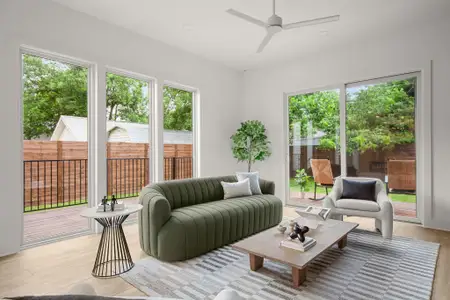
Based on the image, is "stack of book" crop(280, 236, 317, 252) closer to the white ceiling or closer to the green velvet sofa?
the green velvet sofa

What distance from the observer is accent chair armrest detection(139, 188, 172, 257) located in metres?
2.79

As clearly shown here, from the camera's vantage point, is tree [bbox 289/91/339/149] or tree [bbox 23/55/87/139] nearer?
tree [bbox 23/55/87/139]

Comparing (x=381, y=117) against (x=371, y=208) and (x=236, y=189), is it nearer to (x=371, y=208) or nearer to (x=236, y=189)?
(x=371, y=208)

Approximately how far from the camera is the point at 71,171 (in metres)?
3.87

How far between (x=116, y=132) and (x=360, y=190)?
384 centimetres

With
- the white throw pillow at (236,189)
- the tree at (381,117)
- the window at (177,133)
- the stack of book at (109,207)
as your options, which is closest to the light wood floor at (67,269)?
the stack of book at (109,207)

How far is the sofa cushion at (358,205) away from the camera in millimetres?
3482

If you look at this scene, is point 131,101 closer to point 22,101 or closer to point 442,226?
point 22,101

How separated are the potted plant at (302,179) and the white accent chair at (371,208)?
1.42 metres

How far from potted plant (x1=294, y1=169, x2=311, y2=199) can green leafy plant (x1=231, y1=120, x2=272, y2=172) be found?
2.51 feet

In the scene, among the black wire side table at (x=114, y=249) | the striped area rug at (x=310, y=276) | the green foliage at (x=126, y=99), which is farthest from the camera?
the green foliage at (x=126, y=99)

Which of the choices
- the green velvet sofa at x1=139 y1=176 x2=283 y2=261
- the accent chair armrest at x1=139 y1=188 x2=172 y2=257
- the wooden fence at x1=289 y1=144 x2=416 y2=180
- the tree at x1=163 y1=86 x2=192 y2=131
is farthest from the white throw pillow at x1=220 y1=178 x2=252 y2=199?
the wooden fence at x1=289 y1=144 x2=416 y2=180

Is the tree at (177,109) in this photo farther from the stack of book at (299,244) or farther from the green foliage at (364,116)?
the stack of book at (299,244)

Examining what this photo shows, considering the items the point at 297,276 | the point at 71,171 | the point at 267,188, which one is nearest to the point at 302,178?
the point at 267,188
